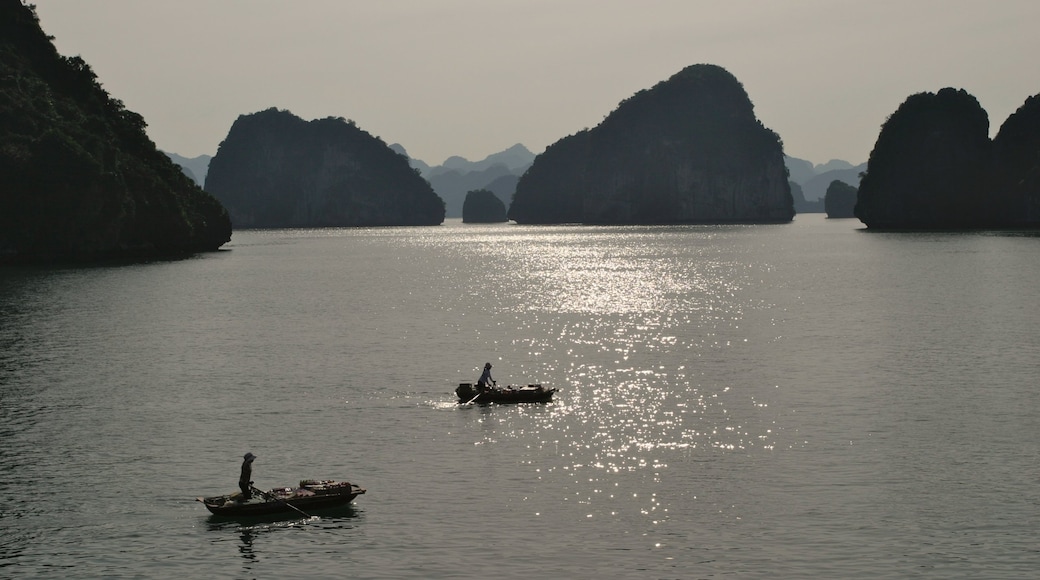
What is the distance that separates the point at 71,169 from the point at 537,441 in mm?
116103

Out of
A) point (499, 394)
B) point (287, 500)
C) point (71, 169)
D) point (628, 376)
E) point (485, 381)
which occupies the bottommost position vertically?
point (287, 500)

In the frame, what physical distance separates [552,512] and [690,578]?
670cm

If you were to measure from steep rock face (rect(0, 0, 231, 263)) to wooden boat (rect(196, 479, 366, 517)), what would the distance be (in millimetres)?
118690

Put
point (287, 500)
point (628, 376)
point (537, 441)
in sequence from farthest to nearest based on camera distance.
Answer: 1. point (628, 376)
2. point (537, 441)
3. point (287, 500)

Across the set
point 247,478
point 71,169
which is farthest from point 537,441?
point 71,169

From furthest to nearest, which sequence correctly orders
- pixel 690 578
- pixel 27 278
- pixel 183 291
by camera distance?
pixel 27 278 < pixel 183 291 < pixel 690 578

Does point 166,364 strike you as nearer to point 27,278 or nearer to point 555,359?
point 555,359

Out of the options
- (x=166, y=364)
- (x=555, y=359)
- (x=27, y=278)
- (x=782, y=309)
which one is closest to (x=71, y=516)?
(x=166, y=364)

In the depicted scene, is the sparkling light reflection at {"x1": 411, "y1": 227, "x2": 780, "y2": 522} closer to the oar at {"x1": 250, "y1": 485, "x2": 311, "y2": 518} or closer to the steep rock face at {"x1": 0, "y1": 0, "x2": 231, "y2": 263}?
the oar at {"x1": 250, "y1": 485, "x2": 311, "y2": 518}

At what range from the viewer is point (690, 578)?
28531 millimetres

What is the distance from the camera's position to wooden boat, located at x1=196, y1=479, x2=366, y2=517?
34.1m

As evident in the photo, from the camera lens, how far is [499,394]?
52.5m

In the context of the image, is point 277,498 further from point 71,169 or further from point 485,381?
point 71,169

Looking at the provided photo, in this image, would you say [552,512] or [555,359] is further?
[555,359]
